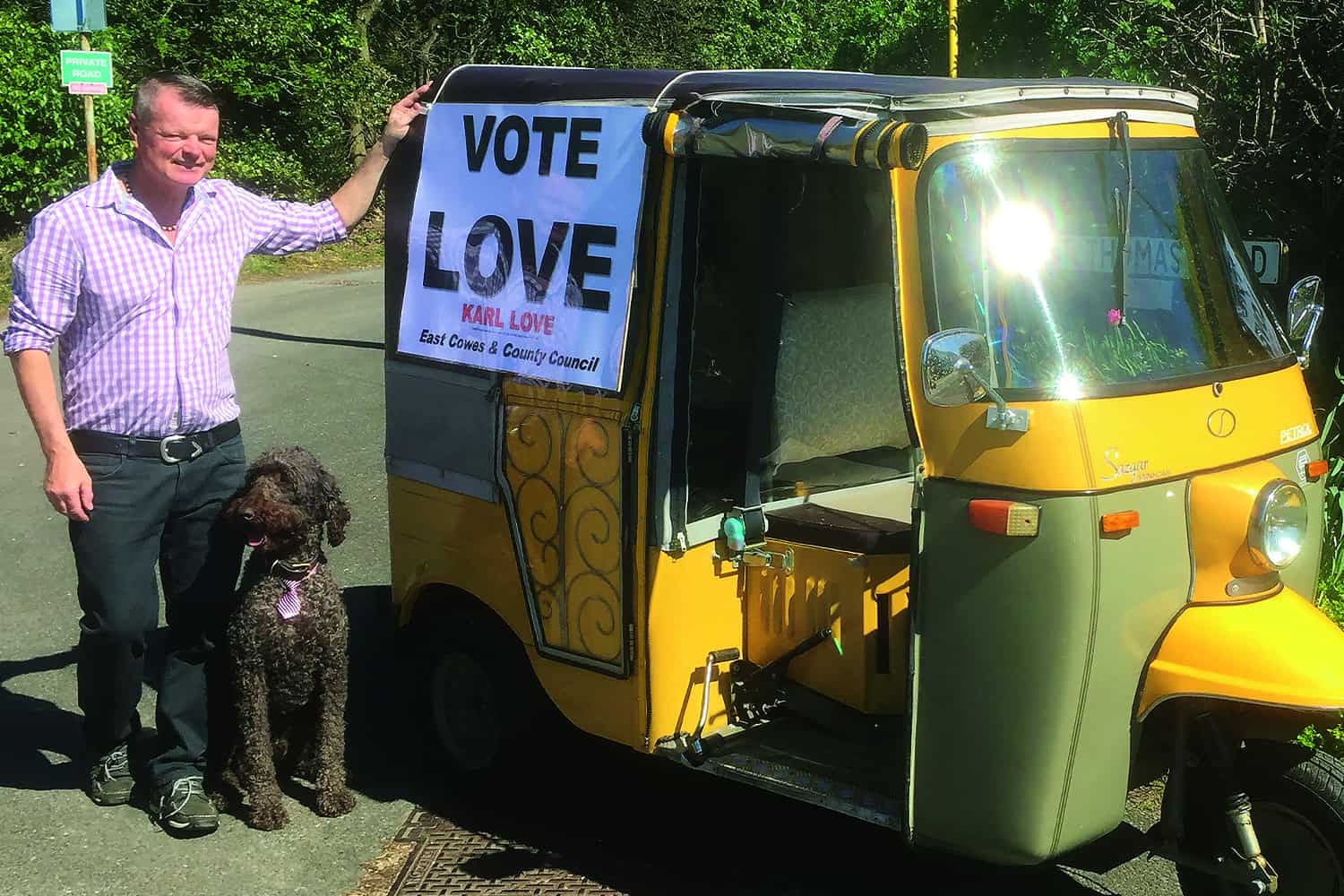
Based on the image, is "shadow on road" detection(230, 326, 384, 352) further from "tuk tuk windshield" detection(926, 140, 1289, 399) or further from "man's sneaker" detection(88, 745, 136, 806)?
"tuk tuk windshield" detection(926, 140, 1289, 399)

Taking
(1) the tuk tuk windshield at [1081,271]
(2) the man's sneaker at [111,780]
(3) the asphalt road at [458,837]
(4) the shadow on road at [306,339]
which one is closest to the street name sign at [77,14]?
(4) the shadow on road at [306,339]

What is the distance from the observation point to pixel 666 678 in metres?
4.36

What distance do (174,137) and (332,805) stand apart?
2.25m

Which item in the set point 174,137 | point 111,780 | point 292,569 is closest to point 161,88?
point 174,137

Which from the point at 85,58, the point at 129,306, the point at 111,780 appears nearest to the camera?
the point at 129,306

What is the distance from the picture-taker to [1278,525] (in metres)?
3.67

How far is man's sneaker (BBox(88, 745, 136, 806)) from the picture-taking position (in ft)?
16.5

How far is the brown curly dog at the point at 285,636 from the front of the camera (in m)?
4.70

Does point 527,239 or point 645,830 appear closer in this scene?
point 527,239

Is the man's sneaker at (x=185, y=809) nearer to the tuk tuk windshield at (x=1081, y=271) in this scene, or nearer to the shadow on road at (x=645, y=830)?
the shadow on road at (x=645, y=830)

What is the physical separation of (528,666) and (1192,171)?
2.58 metres

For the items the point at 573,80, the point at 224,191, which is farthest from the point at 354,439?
the point at 573,80

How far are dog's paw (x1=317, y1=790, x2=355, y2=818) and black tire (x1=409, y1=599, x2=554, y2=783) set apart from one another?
38 centimetres

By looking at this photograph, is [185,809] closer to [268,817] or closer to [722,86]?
[268,817]
